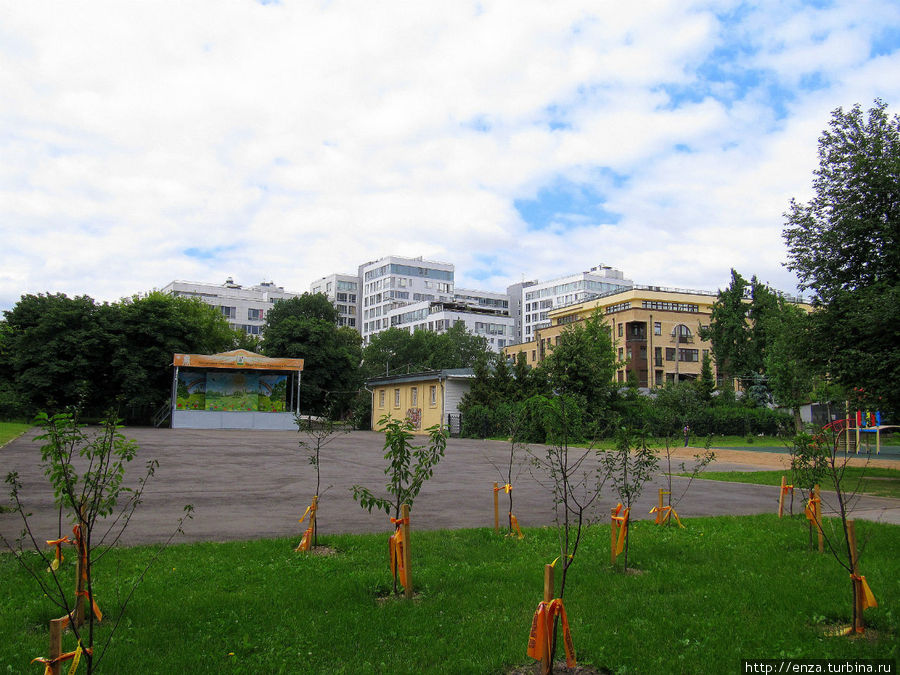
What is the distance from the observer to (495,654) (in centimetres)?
452

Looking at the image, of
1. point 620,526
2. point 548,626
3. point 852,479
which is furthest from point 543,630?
point 852,479

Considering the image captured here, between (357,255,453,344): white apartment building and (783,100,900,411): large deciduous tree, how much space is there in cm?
10780

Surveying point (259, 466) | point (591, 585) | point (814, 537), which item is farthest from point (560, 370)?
point (591, 585)

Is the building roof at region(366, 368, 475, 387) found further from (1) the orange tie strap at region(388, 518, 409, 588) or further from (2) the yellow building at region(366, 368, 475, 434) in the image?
(1) the orange tie strap at region(388, 518, 409, 588)

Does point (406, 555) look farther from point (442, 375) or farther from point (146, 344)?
point (146, 344)

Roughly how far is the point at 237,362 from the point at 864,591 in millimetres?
41281

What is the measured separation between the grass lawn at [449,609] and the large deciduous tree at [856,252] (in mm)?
9507

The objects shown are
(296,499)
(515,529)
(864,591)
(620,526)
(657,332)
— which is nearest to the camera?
(864,591)

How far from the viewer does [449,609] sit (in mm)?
5445

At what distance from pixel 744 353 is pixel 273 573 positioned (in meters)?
63.7

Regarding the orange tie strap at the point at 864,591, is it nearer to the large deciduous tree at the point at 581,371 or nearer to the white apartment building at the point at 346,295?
the large deciduous tree at the point at 581,371

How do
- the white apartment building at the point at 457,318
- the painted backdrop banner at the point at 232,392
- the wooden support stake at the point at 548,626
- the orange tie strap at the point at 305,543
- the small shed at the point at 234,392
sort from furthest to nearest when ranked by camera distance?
the white apartment building at the point at 457,318, the painted backdrop banner at the point at 232,392, the small shed at the point at 234,392, the orange tie strap at the point at 305,543, the wooden support stake at the point at 548,626

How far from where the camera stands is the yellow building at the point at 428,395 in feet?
138

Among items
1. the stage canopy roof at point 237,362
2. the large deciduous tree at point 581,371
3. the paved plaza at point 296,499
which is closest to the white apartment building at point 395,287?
the stage canopy roof at point 237,362
